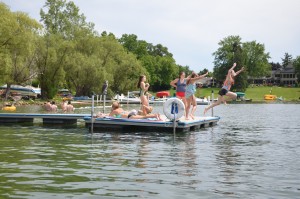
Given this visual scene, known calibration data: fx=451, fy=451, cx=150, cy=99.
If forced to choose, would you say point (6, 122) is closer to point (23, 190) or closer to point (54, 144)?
point (54, 144)

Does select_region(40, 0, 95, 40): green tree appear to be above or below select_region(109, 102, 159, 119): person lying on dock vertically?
above

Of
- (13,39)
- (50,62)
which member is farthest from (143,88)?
(50,62)

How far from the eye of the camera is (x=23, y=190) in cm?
868

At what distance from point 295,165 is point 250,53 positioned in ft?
464

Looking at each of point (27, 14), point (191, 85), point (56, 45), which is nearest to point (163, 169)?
point (191, 85)

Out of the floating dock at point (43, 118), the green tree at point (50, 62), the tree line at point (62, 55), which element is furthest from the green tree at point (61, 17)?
the floating dock at point (43, 118)

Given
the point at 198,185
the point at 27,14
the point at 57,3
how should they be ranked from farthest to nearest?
the point at 57,3 → the point at 27,14 → the point at 198,185

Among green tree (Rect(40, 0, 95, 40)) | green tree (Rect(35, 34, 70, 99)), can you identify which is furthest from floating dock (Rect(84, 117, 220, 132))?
green tree (Rect(40, 0, 95, 40))

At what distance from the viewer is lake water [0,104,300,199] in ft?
A: 28.6

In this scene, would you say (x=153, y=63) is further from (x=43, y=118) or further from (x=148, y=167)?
(x=148, y=167)

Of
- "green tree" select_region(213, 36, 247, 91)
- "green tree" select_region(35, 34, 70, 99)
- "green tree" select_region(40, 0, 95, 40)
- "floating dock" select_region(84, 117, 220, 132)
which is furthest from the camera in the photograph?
"green tree" select_region(213, 36, 247, 91)

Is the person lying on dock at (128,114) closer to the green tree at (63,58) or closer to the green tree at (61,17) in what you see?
the green tree at (63,58)

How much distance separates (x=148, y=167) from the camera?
1136cm

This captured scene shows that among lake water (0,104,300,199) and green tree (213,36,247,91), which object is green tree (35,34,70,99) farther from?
green tree (213,36,247,91)
